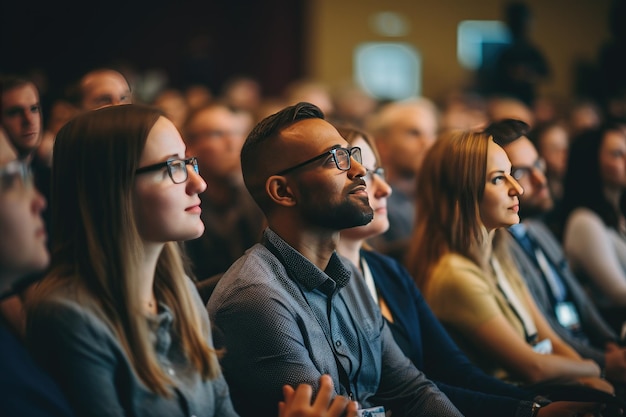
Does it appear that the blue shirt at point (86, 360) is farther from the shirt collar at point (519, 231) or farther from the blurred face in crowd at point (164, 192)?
the shirt collar at point (519, 231)

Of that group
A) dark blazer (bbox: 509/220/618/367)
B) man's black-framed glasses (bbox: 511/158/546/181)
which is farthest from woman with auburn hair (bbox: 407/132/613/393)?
dark blazer (bbox: 509/220/618/367)

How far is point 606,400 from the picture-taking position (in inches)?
93.0

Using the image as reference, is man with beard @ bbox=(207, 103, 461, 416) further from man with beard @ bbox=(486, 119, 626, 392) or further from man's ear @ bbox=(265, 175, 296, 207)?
man with beard @ bbox=(486, 119, 626, 392)

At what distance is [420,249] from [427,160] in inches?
12.5

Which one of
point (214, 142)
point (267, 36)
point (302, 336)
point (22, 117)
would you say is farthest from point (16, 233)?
point (267, 36)

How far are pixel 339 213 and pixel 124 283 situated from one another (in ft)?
2.15

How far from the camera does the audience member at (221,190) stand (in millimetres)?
4113

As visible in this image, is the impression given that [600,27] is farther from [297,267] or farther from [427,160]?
[297,267]

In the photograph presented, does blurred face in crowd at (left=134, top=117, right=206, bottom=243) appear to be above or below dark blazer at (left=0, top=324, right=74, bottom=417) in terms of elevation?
above

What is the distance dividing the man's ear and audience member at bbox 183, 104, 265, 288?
1.72m

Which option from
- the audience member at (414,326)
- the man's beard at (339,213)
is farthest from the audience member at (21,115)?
the audience member at (414,326)

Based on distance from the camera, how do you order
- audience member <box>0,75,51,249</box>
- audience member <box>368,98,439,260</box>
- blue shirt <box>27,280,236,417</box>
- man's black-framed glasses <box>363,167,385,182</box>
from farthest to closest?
audience member <box>368,98,439,260</box> < man's black-framed glasses <box>363,167,385,182</box> < audience member <box>0,75,51,249</box> < blue shirt <box>27,280,236,417</box>

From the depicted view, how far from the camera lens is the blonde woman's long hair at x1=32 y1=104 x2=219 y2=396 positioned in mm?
1728

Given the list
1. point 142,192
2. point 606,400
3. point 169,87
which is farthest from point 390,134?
point 169,87
